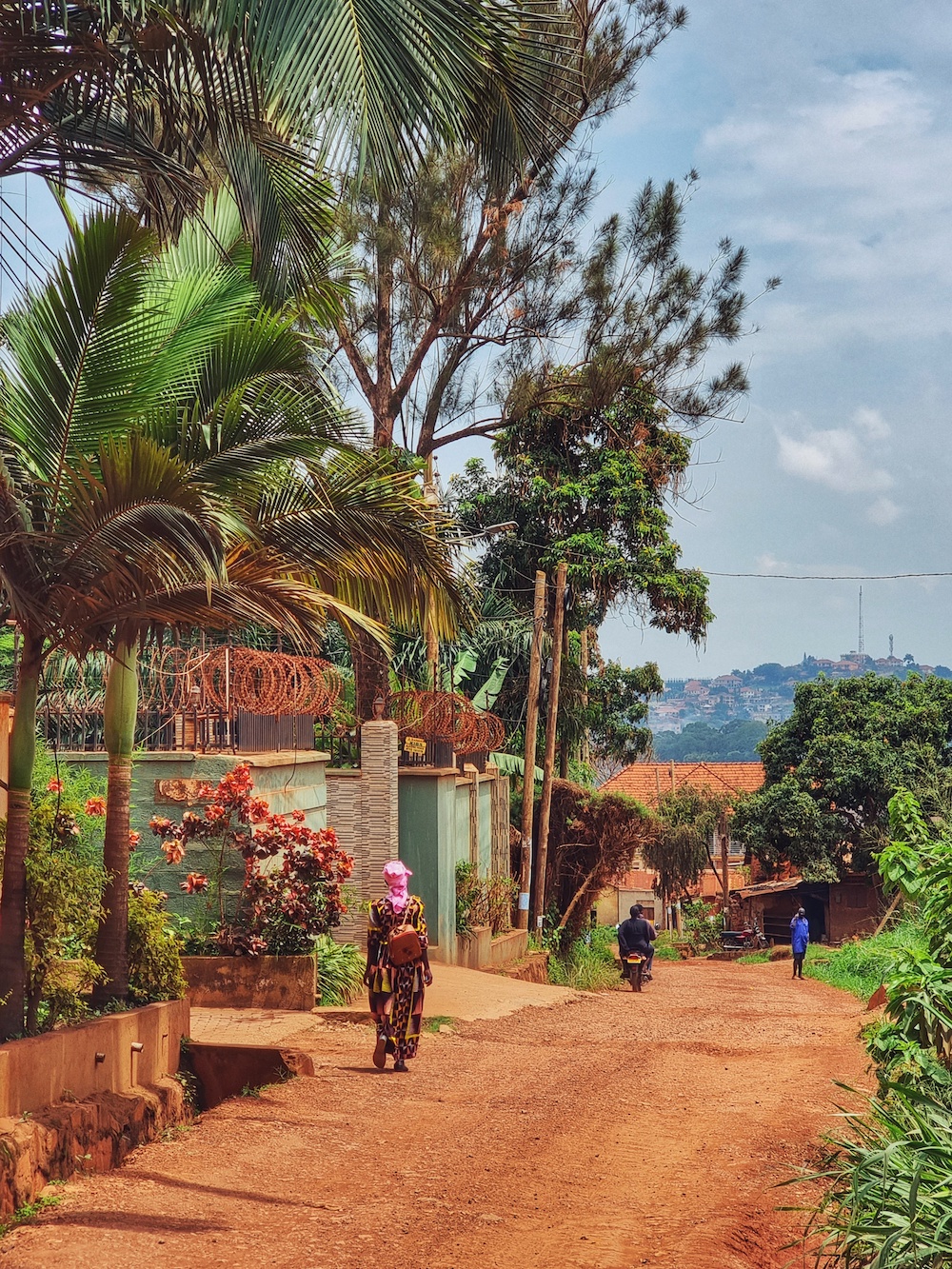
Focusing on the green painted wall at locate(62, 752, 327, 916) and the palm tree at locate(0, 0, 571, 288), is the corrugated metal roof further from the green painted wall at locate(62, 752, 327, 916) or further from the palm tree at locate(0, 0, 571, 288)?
the palm tree at locate(0, 0, 571, 288)

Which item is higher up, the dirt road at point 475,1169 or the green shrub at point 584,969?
the dirt road at point 475,1169

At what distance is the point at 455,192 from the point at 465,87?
13534mm

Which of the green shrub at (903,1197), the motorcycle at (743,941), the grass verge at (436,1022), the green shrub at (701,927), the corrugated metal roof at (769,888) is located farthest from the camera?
the corrugated metal roof at (769,888)

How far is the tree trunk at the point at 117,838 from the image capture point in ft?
28.3

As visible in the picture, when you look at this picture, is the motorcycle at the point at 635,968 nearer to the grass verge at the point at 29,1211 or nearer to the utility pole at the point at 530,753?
the utility pole at the point at 530,753

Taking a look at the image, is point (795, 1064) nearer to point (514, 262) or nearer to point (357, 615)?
point (357, 615)

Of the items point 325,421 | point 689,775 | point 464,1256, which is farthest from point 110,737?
point 689,775

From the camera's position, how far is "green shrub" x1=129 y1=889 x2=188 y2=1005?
8891mm

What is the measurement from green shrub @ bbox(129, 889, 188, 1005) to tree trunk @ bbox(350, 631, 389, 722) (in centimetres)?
1180

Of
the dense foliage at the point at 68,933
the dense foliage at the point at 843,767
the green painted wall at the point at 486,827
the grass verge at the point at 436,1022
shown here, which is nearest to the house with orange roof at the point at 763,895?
the dense foliage at the point at 843,767

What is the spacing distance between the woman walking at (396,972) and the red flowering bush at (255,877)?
5.97 feet

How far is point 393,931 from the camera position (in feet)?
36.0

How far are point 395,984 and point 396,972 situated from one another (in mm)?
101

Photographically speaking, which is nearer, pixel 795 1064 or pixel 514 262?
pixel 795 1064
